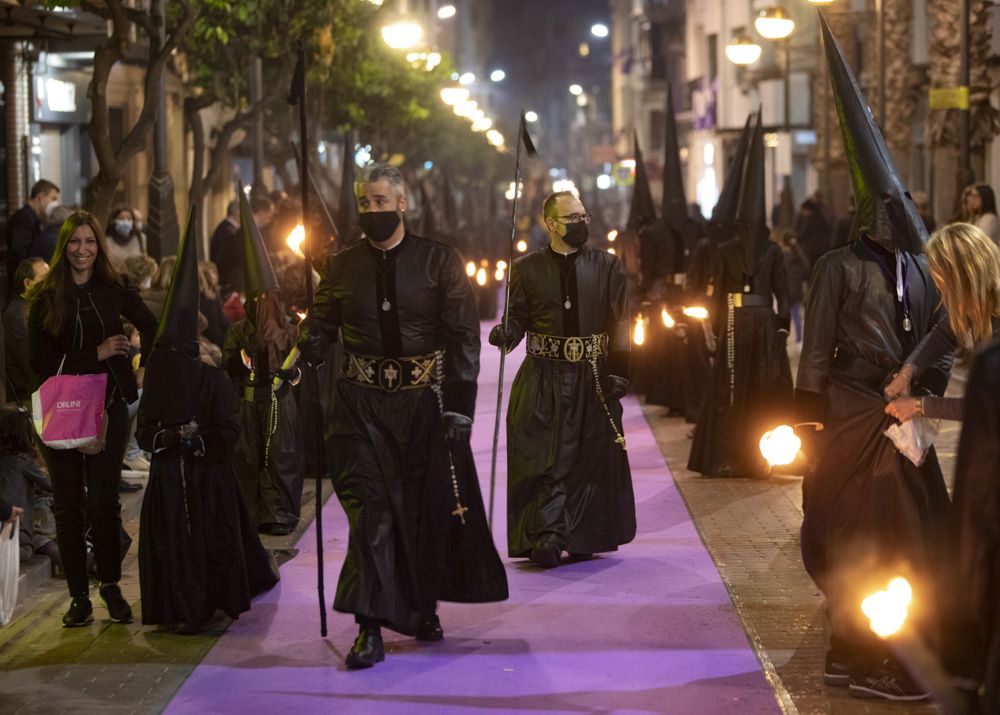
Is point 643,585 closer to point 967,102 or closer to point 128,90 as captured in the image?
point 967,102

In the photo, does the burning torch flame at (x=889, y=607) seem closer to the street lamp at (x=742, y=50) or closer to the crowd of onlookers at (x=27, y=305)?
the crowd of onlookers at (x=27, y=305)

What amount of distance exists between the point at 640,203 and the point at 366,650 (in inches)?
504

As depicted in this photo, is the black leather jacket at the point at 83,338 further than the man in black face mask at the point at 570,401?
No

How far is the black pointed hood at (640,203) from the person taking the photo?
19859 mm

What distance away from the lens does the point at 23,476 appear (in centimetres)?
965

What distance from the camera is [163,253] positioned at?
59.2 feet

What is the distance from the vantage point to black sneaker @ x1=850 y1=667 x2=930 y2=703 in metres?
7.21

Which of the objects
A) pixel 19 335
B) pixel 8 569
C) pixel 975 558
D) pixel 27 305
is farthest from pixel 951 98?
pixel 975 558

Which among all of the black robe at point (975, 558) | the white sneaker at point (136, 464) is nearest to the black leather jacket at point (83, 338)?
the white sneaker at point (136, 464)

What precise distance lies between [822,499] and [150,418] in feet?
10.3

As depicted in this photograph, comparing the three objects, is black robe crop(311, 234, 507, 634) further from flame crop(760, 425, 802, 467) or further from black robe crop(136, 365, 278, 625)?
flame crop(760, 425, 802, 467)

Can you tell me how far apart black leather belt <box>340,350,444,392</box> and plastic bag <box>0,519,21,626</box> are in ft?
5.20

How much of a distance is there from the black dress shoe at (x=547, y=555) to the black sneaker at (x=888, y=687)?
3.07 meters

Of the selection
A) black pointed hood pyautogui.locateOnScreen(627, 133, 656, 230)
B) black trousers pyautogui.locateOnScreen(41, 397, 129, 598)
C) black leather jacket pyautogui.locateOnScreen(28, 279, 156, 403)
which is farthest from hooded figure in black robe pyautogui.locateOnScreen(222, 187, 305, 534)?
black pointed hood pyautogui.locateOnScreen(627, 133, 656, 230)
